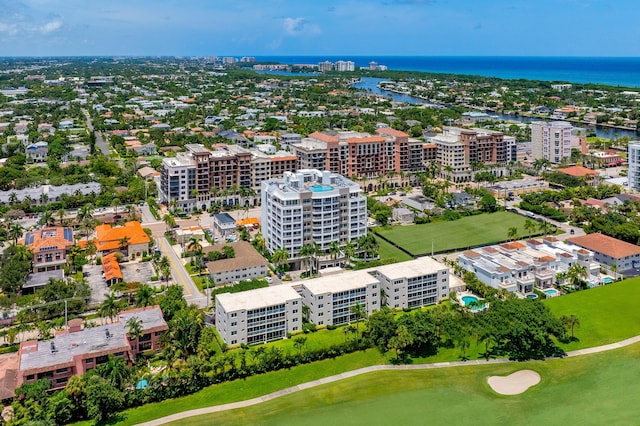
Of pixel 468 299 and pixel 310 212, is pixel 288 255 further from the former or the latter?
pixel 468 299

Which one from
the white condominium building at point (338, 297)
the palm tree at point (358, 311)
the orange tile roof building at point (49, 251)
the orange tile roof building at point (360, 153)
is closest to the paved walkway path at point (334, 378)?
the palm tree at point (358, 311)

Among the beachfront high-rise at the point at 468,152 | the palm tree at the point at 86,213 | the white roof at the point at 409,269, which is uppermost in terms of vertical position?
the beachfront high-rise at the point at 468,152

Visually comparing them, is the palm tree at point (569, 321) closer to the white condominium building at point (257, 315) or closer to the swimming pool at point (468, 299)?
the swimming pool at point (468, 299)

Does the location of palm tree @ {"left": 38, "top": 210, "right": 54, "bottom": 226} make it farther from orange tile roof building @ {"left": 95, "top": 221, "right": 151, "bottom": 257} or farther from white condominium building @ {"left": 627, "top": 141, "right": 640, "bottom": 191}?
white condominium building @ {"left": 627, "top": 141, "right": 640, "bottom": 191}

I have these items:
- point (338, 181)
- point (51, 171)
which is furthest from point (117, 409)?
point (51, 171)

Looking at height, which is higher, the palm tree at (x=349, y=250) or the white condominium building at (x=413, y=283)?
the palm tree at (x=349, y=250)

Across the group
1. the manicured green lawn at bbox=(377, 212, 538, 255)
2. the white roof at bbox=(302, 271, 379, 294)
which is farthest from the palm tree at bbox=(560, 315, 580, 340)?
the manicured green lawn at bbox=(377, 212, 538, 255)
